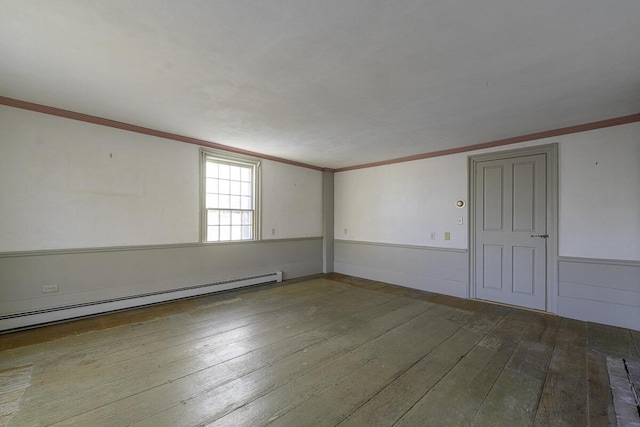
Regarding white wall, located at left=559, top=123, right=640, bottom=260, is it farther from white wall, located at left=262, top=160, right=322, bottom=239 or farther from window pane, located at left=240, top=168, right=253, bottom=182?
window pane, located at left=240, top=168, right=253, bottom=182

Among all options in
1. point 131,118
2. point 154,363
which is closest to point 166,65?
point 131,118

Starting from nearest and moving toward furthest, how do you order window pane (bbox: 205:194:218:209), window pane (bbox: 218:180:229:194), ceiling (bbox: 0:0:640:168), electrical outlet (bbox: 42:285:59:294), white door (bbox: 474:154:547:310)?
1. ceiling (bbox: 0:0:640:168)
2. electrical outlet (bbox: 42:285:59:294)
3. white door (bbox: 474:154:547:310)
4. window pane (bbox: 205:194:218:209)
5. window pane (bbox: 218:180:229:194)

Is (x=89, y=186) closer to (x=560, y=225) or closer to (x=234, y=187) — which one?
(x=234, y=187)

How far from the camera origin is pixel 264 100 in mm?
2893

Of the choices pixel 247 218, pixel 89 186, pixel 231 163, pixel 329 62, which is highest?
pixel 329 62

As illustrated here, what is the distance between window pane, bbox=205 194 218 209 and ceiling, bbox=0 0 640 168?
1.37 meters

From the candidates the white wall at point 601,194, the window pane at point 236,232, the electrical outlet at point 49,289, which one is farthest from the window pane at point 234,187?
the white wall at point 601,194

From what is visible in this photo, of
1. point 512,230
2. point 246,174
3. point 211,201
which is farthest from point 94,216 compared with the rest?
point 512,230

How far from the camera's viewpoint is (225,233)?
4902 mm

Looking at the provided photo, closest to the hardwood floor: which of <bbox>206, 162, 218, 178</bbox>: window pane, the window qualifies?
the window

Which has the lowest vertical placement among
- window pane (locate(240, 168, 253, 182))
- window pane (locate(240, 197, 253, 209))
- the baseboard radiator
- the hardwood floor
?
the hardwood floor

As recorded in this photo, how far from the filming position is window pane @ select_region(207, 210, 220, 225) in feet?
15.4

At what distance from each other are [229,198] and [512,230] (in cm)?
457

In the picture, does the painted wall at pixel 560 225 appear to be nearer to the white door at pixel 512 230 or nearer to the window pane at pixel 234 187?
the white door at pixel 512 230
